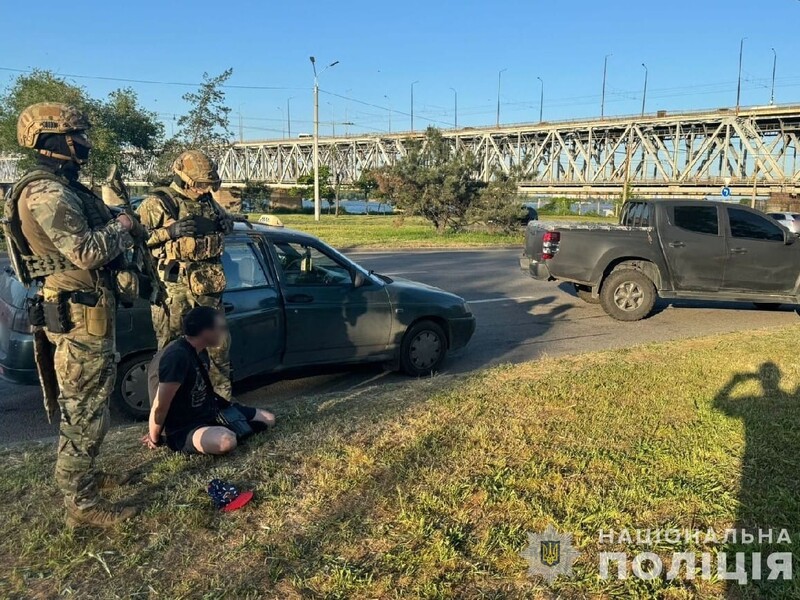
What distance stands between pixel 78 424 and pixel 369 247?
17.9 m

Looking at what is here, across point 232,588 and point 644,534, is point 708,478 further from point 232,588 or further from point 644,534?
point 232,588

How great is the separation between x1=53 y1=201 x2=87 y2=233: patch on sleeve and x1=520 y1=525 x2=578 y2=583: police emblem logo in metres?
2.42

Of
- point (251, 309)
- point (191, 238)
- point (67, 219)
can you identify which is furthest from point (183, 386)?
point (251, 309)

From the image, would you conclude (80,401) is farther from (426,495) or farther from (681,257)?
(681,257)

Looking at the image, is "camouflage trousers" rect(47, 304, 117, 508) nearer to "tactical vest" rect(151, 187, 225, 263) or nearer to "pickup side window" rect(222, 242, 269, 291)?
"tactical vest" rect(151, 187, 225, 263)

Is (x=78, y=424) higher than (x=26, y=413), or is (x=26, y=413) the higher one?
(x=78, y=424)

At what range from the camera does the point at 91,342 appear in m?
2.88

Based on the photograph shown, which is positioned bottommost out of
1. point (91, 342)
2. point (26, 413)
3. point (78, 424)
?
point (26, 413)

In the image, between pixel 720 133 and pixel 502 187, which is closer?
pixel 502 187

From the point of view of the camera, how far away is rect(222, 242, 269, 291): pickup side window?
5.19 metres

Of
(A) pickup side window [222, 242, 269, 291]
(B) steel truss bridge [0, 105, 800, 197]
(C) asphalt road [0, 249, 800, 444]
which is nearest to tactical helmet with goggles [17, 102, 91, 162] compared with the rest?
(A) pickup side window [222, 242, 269, 291]

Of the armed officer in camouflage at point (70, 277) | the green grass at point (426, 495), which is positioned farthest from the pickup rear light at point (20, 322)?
the armed officer in camouflage at point (70, 277)

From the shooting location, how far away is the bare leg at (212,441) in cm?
353

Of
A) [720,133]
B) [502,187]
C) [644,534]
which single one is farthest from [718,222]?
[720,133]
